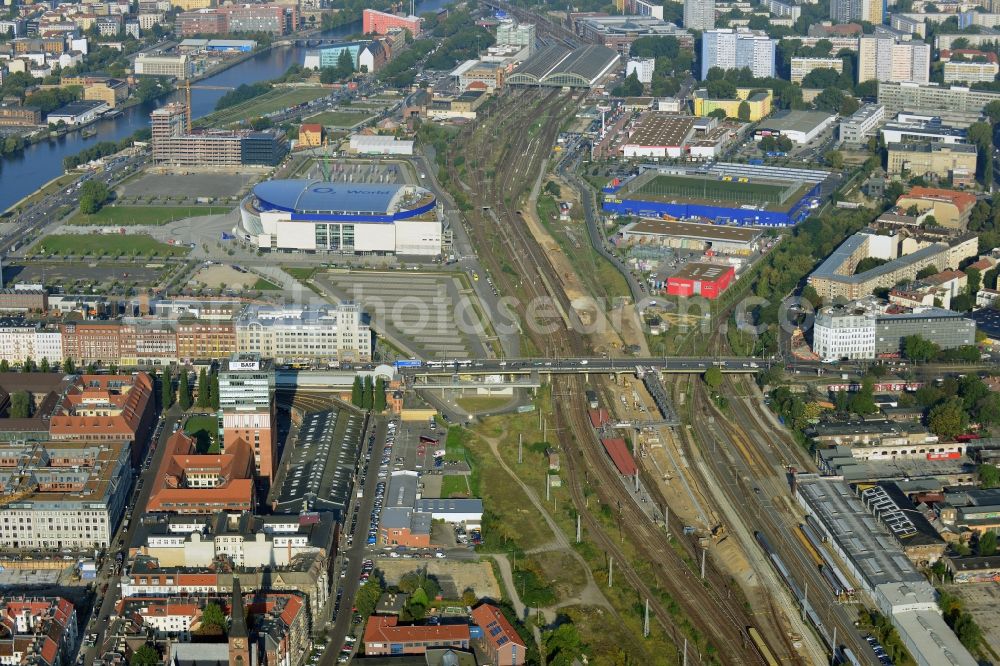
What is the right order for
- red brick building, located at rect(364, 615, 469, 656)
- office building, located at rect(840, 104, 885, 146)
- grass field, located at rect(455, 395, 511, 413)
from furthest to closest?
1. office building, located at rect(840, 104, 885, 146)
2. grass field, located at rect(455, 395, 511, 413)
3. red brick building, located at rect(364, 615, 469, 656)

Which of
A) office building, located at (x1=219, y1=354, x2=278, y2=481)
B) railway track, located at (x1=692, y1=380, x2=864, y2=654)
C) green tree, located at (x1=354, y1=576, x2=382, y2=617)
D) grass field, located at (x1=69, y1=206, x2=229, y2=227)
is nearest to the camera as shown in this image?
green tree, located at (x1=354, y1=576, x2=382, y2=617)

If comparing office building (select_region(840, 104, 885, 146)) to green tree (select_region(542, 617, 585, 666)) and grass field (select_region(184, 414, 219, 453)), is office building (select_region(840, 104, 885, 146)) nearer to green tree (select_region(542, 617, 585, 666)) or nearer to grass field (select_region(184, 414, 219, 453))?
grass field (select_region(184, 414, 219, 453))

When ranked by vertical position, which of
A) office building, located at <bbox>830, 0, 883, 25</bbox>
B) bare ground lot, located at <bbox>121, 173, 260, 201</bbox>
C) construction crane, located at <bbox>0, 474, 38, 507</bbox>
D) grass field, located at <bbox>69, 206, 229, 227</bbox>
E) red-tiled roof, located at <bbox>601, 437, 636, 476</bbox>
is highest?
office building, located at <bbox>830, 0, 883, 25</bbox>

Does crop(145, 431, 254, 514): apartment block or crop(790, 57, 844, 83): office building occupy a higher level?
crop(790, 57, 844, 83): office building

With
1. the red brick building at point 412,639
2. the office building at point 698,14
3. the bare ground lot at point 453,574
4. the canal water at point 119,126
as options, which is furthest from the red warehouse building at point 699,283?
the office building at point 698,14

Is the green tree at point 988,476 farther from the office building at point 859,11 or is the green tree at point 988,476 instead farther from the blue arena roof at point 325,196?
the office building at point 859,11

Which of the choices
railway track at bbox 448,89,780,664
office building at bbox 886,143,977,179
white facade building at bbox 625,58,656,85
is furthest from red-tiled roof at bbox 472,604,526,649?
white facade building at bbox 625,58,656,85

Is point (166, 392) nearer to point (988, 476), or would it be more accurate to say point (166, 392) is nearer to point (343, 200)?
point (343, 200)
